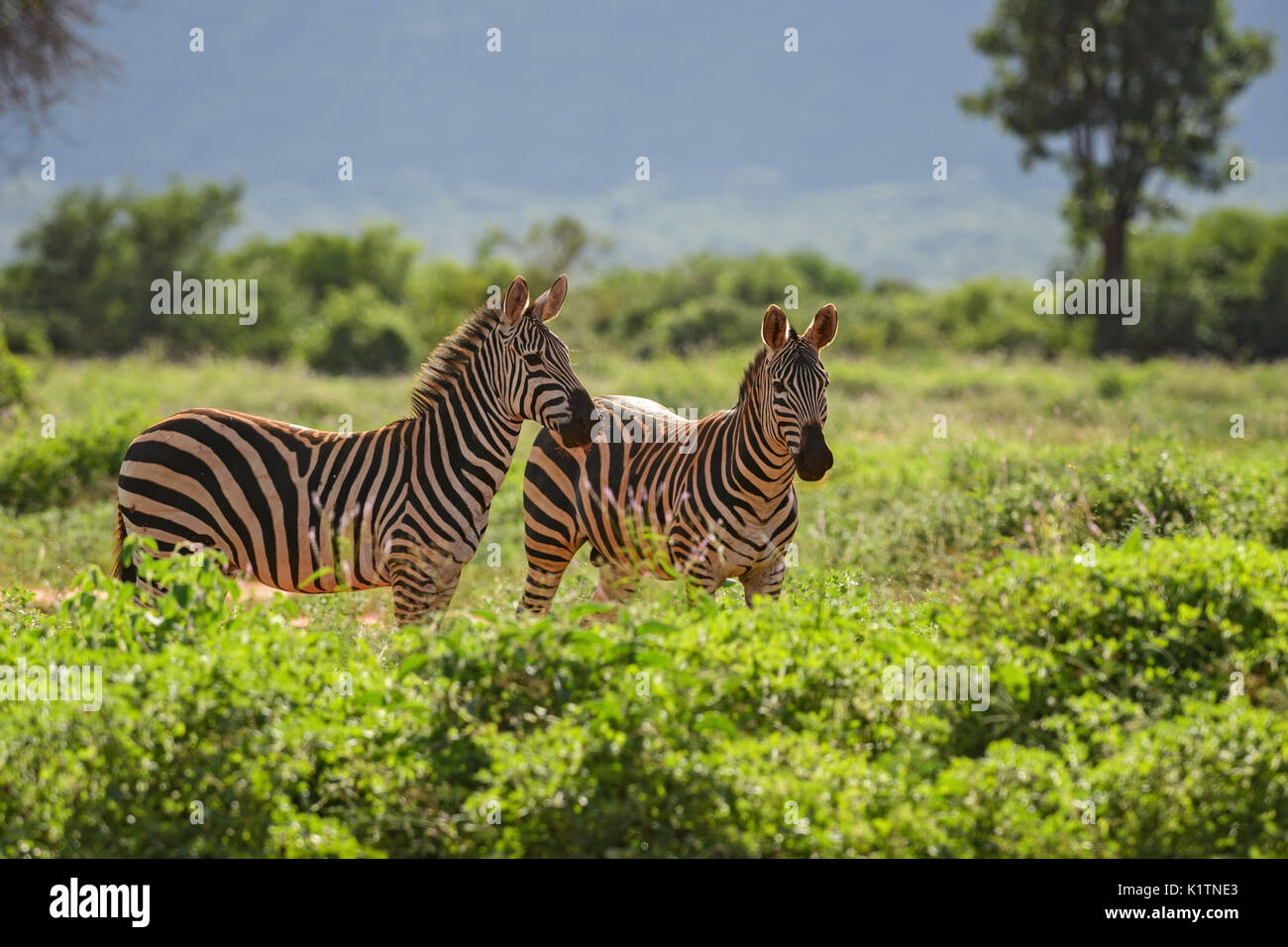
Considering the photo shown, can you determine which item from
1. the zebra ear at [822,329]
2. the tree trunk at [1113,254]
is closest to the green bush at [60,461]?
the zebra ear at [822,329]

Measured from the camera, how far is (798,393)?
19.9ft

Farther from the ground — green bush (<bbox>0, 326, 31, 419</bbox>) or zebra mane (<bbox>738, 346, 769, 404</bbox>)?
green bush (<bbox>0, 326, 31, 419</bbox>)

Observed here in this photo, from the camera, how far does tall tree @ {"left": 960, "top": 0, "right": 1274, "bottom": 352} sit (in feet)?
110

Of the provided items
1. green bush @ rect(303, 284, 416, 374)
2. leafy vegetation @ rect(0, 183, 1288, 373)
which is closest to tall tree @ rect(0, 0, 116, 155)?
green bush @ rect(303, 284, 416, 374)

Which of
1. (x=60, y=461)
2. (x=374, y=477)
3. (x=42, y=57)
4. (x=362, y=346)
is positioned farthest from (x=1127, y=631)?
(x=362, y=346)

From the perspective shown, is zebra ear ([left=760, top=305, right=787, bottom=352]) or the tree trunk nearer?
zebra ear ([left=760, top=305, right=787, bottom=352])

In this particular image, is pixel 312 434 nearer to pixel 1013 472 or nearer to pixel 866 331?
pixel 1013 472

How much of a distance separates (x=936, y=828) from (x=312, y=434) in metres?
4.10

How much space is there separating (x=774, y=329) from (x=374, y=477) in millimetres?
2372

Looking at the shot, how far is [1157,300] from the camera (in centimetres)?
3312

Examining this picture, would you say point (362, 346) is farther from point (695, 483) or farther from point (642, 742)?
point (642, 742)

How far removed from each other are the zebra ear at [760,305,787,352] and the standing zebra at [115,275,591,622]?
1.05 metres

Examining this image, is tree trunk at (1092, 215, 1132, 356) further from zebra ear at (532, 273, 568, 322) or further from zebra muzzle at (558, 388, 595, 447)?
zebra muzzle at (558, 388, 595, 447)
